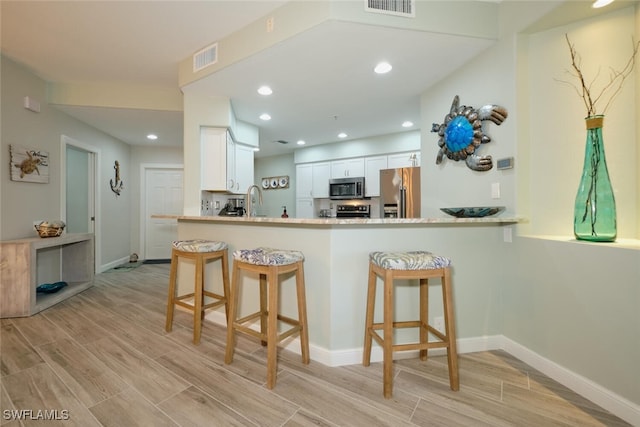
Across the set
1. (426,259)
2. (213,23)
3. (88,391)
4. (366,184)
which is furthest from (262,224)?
(366,184)

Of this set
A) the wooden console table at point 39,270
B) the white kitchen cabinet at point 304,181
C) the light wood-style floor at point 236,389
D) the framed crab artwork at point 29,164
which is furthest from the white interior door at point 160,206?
the light wood-style floor at point 236,389

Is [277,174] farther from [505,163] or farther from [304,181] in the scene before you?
[505,163]

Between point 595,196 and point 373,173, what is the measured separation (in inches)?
131

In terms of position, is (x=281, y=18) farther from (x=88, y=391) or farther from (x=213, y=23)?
(x=88, y=391)

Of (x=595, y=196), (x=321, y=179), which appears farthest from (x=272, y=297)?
(x=321, y=179)

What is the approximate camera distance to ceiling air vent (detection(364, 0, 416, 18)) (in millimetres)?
1772

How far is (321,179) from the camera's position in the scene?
5359mm

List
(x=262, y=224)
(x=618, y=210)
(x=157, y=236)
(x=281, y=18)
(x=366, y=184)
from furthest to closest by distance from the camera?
1. (x=157, y=236)
2. (x=366, y=184)
3. (x=262, y=224)
4. (x=281, y=18)
5. (x=618, y=210)

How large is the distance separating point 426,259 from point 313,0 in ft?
6.17

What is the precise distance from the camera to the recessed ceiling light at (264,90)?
8.89 feet

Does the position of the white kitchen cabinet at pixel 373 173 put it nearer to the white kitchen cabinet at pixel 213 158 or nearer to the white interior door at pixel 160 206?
the white kitchen cabinet at pixel 213 158

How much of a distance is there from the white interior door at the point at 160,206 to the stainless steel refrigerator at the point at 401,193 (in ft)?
13.3

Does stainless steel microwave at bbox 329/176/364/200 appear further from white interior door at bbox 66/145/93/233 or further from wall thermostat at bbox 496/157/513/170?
white interior door at bbox 66/145/93/233

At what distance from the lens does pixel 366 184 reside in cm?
481
